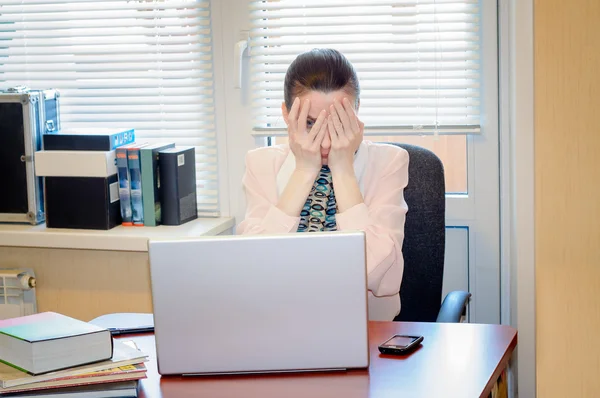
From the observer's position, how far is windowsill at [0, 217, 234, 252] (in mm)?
2551

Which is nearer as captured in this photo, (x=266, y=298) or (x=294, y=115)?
(x=266, y=298)

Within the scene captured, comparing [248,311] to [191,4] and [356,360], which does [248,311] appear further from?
[191,4]

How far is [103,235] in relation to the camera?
2.59 metres

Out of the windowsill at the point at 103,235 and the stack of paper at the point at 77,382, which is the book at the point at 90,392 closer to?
the stack of paper at the point at 77,382

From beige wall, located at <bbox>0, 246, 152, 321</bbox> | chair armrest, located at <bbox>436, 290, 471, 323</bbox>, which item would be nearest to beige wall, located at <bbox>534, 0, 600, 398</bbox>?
chair armrest, located at <bbox>436, 290, 471, 323</bbox>

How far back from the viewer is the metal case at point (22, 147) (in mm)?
2697

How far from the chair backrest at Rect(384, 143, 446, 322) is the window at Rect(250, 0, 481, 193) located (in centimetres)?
49

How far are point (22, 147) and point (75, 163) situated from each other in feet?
0.79

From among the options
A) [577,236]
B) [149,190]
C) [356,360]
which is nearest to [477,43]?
[149,190]

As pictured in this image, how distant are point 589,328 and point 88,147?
182cm

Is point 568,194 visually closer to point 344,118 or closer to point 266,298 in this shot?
point 266,298

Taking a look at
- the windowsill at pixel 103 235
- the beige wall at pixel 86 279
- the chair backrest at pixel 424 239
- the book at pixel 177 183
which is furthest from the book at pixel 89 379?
the beige wall at pixel 86 279

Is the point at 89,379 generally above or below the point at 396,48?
below

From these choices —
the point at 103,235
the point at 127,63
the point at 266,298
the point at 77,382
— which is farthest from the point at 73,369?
the point at 127,63
